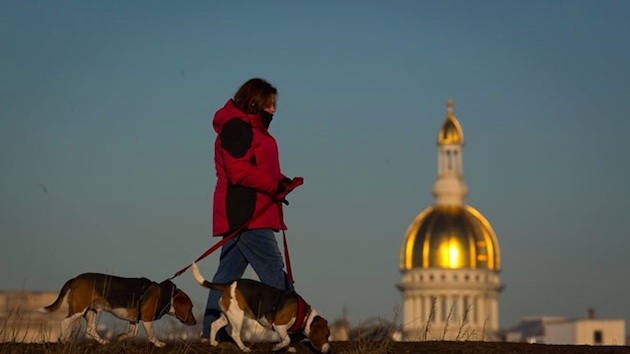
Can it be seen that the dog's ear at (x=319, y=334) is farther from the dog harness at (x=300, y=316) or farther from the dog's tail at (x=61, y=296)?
the dog's tail at (x=61, y=296)

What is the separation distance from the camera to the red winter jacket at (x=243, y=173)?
40.2ft

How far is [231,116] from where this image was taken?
40.5 feet

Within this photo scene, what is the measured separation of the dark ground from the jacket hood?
1.49m

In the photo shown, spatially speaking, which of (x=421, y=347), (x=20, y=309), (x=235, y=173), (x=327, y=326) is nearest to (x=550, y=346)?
(x=421, y=347)

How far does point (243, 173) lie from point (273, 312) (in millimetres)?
989

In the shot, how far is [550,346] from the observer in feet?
41.1

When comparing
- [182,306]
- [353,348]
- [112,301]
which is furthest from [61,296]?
[353,348]

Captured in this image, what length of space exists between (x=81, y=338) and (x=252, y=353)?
1153 mm

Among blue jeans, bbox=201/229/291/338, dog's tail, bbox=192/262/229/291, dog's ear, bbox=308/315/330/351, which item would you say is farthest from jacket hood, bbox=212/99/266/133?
dog's ear, bbox=308/315/330/351

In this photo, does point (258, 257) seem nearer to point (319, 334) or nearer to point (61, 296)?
point (319, 334)

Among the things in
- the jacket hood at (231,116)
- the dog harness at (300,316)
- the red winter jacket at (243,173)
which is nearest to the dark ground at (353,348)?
the dog harness at (300,316)

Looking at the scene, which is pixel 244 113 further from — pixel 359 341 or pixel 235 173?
pixel 359 341

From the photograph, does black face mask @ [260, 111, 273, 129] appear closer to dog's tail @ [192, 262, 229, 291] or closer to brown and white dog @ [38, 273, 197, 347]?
dog's tail @ [192, 262, 229, 291]

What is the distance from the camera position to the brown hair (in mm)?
12359
